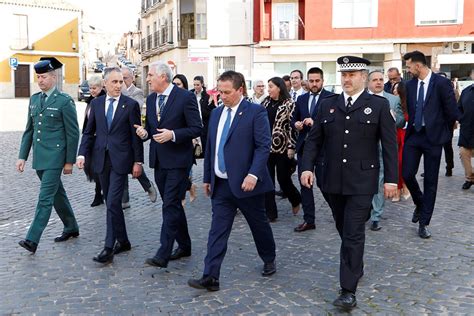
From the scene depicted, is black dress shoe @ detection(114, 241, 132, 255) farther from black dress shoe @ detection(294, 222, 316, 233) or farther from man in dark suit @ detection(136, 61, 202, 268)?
black dress shoe @ detection(294, 222, 316, 233)

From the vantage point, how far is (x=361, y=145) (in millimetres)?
4988

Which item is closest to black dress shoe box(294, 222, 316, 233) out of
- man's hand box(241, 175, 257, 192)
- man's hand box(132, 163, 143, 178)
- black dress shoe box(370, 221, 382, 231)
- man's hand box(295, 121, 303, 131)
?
black dress shoe box(370, 221, 382, 231)

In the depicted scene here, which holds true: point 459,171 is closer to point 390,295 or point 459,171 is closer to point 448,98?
point 448,98

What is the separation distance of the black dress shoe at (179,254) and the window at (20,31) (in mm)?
49997

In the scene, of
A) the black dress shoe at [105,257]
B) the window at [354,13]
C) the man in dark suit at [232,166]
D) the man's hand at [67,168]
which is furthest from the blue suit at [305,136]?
the window at [354,13]

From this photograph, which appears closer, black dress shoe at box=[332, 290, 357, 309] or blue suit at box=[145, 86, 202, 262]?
black dress shoe at box=[332, 290, 357, 309]

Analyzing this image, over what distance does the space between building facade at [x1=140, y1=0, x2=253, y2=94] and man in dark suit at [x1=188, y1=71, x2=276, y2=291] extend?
2796 cm

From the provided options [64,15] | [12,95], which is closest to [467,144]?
[12,95]

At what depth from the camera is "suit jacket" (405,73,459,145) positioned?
703 centimetres

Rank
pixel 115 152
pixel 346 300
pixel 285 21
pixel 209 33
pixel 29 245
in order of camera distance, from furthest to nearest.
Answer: pixel 209 33 → pixel 285 21 → pixel 29 245 → pixel 115 152 → pixel 346 300

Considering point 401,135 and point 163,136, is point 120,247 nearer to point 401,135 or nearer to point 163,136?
point 163,136

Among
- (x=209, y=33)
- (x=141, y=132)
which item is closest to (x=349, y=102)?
(x=141, y=132)

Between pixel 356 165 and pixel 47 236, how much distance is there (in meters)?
4.19

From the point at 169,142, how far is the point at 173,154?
13cm
